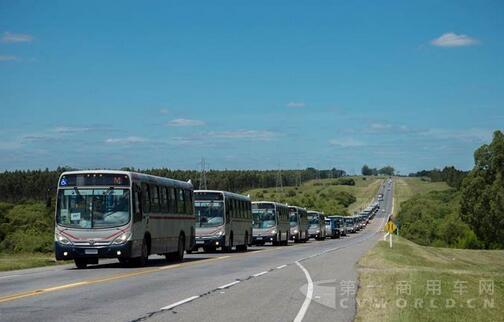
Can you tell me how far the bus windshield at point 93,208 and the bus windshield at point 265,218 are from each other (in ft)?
101

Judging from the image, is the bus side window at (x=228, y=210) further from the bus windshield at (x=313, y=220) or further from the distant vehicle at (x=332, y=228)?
the distant vehicle at (x=332, y=228)

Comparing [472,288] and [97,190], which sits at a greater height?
[97,190]

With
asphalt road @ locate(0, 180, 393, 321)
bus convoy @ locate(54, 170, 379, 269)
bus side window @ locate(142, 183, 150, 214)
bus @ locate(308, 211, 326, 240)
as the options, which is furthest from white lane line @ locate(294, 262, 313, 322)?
bus @ locate(308, 211, 326, 240)

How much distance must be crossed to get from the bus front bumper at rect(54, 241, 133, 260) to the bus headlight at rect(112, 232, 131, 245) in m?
0.10

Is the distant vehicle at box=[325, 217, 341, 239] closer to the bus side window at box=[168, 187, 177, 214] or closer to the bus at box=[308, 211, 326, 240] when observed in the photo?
the bus at box=[308, 211, 326, 240]

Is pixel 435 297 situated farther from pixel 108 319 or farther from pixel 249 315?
pixel 108 319

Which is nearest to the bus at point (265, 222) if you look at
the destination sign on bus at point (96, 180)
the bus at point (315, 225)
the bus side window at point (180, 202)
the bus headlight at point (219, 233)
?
the bus headlight at point (219, 233)

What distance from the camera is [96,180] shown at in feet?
80.4

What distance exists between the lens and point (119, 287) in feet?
58.6

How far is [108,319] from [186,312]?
61.8 inches

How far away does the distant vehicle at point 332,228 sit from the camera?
A: 89812 mm

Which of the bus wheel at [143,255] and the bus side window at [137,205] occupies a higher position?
the bus side window at [137,205]

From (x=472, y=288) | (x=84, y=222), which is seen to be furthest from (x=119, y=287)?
(x=472, y=288)

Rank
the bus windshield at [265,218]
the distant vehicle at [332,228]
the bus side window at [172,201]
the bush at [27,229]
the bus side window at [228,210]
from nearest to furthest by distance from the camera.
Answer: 1. the bus side window at [172,201]
2. the bus side window at [228,210]
3. the bush at [27,229]
4. the bus windshield at [265,218]
5. the distant vehicle at [332,228]
